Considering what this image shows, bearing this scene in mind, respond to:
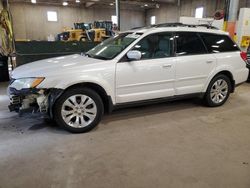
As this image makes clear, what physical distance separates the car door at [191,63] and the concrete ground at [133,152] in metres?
0.55

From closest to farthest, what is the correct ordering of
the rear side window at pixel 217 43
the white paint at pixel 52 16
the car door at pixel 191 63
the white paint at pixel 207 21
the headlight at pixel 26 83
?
the headlight at pixel 26 83 < the car door at pixel 191 63 < the rear side window at pixel 217 43 < the white paint at pixel 207 21 < the white paint at pixel 52 16

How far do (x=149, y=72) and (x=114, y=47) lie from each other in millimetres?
751

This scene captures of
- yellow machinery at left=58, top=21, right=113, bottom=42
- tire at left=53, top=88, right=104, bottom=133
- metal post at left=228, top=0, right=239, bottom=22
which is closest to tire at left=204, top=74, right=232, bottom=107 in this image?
tire at left=53, top=88, right=104, bottom=133

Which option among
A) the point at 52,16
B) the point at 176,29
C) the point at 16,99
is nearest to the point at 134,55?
the point at 176,29

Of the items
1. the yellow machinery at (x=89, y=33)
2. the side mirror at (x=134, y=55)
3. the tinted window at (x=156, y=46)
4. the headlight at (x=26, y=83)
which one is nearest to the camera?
the headlight at (x=26, y=83)

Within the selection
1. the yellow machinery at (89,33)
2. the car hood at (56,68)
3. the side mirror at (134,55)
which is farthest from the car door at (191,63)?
the yellow machinery at (89,33)

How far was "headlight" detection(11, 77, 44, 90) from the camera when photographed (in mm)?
3051

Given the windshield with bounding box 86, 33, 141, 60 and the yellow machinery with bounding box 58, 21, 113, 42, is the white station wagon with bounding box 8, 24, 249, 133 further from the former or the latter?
the yellow machinery with bounding box 58, 21, 113, 42

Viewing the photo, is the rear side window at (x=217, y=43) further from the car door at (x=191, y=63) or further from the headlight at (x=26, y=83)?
the headlight at (x=26, y=83)

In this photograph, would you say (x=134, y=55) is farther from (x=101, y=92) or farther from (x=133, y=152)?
(x=133, y=152)

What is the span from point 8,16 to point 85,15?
15.8 m

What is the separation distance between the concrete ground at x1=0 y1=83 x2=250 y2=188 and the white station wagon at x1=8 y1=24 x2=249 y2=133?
380mm

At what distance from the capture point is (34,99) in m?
3.21

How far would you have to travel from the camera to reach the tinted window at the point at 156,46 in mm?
3615
